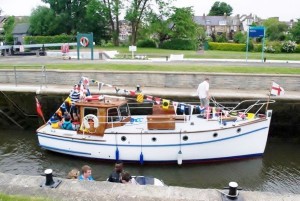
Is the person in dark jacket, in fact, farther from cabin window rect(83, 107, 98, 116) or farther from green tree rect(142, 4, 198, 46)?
green tree rect(142, 4, 198, 46)

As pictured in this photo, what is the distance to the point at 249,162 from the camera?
39.5 ft

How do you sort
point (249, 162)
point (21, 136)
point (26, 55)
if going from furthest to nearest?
1. point (26, 55)
2. point (21, 136)
3. point (249, 162)

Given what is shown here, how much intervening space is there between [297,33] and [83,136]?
47297 millimetres

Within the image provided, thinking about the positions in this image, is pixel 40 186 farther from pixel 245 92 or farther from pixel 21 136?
pixel 245 92

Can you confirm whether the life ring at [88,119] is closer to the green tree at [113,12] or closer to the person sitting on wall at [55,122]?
the person sitting on wall at [55,122]

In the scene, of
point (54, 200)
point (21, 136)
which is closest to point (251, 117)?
point (54, 200)

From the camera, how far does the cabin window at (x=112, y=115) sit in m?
11.8

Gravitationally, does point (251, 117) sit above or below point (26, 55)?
below

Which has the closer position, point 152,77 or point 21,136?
point 21,136

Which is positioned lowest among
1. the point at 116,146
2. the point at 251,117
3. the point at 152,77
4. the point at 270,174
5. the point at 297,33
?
the point at 270,174

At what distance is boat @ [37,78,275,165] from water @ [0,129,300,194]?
0.96 ft

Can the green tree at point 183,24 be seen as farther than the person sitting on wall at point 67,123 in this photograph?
Yes

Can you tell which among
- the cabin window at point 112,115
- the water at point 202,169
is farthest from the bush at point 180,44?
the cabin window at point 112,115

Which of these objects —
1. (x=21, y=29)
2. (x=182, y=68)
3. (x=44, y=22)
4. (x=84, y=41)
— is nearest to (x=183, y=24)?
(x=84, y=41)
